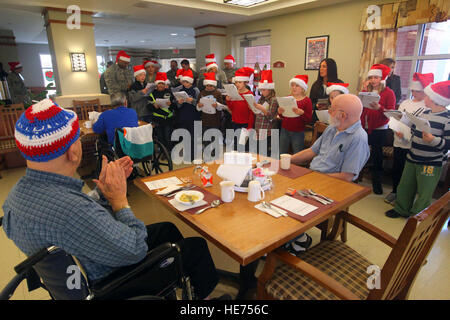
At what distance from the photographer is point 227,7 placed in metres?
5.37

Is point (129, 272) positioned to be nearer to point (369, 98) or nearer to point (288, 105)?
point (288, 105)

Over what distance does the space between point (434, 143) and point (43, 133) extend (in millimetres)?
2633

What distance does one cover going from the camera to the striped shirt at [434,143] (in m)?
2.14

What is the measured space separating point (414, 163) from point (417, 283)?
1.09 metres

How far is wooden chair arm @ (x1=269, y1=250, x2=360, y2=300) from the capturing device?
0.96 metres

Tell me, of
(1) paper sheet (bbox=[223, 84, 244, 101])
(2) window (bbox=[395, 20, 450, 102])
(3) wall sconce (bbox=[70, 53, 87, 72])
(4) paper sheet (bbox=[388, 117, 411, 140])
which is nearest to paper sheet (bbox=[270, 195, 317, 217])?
(4) paper sheet (bbox=[388, 117, 411, 140])

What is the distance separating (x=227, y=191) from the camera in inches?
56.6

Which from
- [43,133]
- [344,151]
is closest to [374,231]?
[344,151]

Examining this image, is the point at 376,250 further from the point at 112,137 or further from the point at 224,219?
the point at 112,137

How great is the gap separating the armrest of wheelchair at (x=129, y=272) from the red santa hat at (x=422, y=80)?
276cm

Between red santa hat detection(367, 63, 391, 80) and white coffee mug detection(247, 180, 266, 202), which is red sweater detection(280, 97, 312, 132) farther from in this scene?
white coffee mug detection(247, 180, 266, 202)

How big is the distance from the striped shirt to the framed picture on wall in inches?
128

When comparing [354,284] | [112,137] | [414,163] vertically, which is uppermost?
[112,137]
